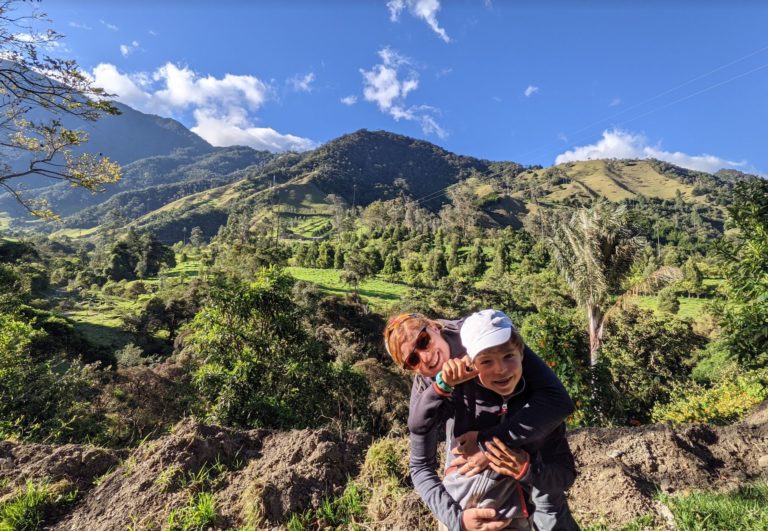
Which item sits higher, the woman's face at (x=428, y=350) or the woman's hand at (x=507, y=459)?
the woman's face at (x=428, y=350)

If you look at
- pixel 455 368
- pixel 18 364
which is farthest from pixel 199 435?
pixel 18 364

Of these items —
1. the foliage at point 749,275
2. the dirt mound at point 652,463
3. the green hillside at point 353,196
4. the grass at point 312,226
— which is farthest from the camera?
the green hillside at point 353,196

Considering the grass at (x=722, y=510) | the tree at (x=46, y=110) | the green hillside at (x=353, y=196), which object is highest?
the green hillside at (x=353, y=196)

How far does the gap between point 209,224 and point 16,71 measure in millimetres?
128579

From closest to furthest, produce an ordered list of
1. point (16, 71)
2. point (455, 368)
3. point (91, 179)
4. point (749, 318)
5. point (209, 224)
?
point (455, 368) → point (16, 71) → point (749, 318) → point (91, 179) → point (209, 224)

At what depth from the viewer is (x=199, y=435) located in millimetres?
3789

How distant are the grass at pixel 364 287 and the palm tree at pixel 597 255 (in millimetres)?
19641

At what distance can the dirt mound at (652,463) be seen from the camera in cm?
334

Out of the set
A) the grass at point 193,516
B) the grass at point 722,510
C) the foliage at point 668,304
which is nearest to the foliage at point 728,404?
the grass at point 722,510

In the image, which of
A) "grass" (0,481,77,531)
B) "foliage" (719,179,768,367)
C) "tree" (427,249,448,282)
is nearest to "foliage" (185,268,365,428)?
"grass" (0,481,77,531)

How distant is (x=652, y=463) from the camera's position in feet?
12.9

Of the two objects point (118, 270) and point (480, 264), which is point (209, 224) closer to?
point (118, 270)

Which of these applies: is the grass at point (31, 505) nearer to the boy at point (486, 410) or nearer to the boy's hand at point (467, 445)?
the boy at point (486, 410)

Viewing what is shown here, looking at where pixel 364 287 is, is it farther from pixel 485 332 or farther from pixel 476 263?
pixel 485 332
